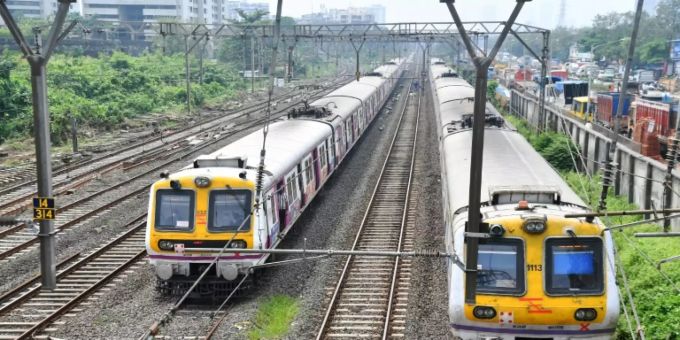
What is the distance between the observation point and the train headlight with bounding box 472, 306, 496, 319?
9164mm

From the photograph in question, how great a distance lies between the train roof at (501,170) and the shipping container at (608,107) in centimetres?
1741

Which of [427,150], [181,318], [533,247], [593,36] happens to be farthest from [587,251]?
[593,36]

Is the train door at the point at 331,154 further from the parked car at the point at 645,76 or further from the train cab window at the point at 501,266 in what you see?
the parked car at the point at 645,76

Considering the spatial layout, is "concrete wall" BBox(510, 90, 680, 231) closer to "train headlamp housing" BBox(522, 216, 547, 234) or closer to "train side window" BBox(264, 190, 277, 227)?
"train headlamp housing" BBox(522, 216, 547, 234)

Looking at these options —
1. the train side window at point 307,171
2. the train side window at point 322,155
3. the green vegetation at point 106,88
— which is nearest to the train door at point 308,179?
the train side window at point 307,171

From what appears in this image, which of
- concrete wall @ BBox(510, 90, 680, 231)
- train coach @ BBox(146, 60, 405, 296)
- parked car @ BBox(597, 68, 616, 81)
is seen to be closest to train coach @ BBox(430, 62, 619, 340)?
train coach @ BBox(146, 60, 405, 296)

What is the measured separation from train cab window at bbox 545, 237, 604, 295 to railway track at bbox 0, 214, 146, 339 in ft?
26.0

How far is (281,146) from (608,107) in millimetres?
22304

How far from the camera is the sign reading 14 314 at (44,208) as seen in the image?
865cm

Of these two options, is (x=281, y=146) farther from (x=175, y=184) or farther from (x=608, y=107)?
(x=608, y=107)

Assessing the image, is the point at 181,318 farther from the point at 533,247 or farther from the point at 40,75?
the point at 533,247

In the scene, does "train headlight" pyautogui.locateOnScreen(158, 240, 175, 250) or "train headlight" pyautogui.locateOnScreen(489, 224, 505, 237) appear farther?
"train headlight" pyautogui.locateOnScreen(158, 240, 175, 250)

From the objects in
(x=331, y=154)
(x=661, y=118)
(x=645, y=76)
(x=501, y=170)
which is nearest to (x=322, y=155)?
(x=331, y=154)

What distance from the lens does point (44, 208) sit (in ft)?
28.4
